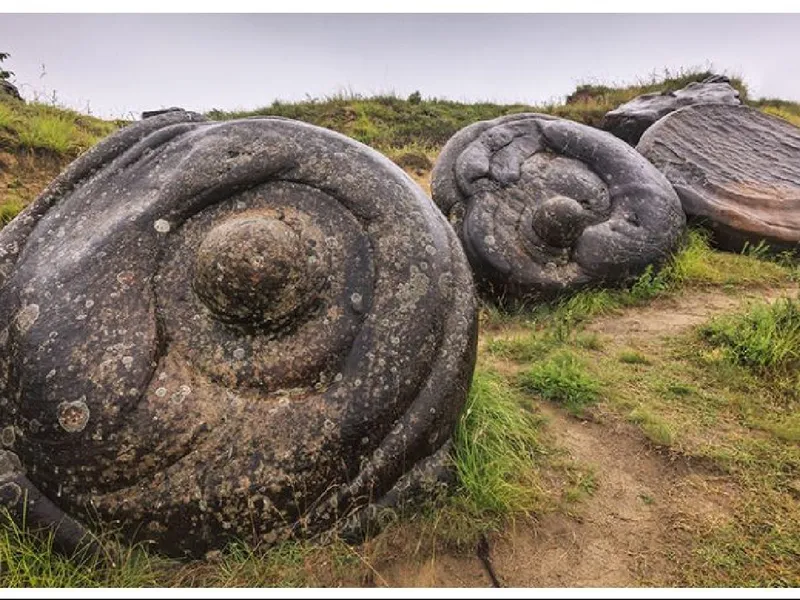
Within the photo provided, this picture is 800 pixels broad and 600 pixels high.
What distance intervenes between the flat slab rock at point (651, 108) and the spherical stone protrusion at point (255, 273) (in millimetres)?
8190

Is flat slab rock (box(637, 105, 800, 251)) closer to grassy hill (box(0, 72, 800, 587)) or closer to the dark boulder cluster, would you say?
the dark boulder cluster

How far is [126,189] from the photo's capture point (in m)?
2.43

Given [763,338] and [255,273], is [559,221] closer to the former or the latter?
[763,338]

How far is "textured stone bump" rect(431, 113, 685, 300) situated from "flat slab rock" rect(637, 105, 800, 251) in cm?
85

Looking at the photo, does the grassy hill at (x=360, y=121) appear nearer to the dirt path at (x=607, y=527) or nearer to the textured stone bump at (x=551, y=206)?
the textured stone bump at (x=551, y=206)

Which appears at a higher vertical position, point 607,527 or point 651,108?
point 651,108

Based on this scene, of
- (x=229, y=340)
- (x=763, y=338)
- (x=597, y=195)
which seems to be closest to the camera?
(x=229, y=340)

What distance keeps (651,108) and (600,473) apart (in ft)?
27.0

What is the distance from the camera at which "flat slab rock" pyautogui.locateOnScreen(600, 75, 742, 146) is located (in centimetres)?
935

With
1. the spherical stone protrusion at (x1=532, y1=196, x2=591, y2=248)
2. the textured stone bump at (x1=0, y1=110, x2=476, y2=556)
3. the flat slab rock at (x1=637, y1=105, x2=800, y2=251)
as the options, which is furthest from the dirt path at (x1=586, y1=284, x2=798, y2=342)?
the textured stone bump at (x1=0, y1=110, x2=476, y2=556)

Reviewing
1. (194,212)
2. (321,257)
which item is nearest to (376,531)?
(321,257)

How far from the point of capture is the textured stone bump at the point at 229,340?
207 centimetres

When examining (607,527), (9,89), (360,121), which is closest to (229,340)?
(607,527)

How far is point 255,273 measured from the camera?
211 cm
